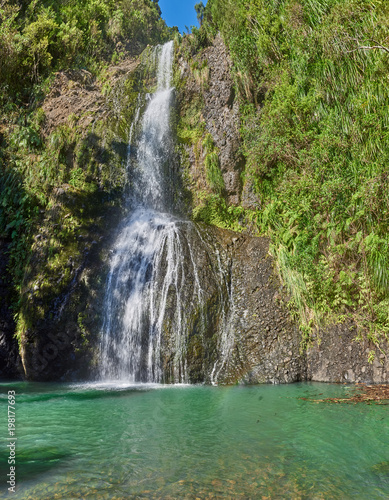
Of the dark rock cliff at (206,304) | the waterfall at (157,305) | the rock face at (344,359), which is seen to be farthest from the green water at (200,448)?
the waterfall at (157,305)

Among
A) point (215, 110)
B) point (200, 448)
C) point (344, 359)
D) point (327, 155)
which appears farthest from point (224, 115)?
point (200, 448)

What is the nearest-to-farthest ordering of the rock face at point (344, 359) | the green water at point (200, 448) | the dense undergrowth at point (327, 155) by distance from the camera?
the green water at point (200, 448) < the rock face at point (344, 359) < the dense undergrowth at point (327, 155)

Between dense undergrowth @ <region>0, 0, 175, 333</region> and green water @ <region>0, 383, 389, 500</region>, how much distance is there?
4.14 metres

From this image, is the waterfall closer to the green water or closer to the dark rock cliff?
the dark rock cliff

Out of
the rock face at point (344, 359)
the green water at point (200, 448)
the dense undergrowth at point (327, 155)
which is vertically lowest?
the green water at point (200, 448)

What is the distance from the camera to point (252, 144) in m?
9.67

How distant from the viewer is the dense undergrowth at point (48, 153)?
906 centimetres

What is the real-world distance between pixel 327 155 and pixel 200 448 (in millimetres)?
6469

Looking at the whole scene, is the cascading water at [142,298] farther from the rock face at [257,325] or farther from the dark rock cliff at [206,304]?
the rock face at [257,325]

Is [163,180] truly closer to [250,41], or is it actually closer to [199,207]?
[199,207]

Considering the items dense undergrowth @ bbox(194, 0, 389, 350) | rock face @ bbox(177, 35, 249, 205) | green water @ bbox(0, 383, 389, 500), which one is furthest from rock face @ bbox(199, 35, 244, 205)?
green water @ bbox(0, 383, 389, 500)

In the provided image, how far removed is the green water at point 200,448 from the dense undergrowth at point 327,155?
2.00m

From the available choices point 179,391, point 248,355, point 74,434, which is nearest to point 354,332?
point 248,355

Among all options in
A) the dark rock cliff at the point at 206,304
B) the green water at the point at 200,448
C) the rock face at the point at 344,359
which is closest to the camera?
the green water at the point at 200,448
